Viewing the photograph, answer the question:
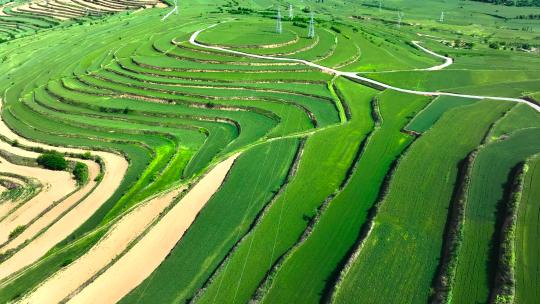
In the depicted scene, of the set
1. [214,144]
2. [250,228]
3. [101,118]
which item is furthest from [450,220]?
[101,118]

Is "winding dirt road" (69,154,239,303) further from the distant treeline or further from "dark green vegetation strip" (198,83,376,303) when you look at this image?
the distant treeline

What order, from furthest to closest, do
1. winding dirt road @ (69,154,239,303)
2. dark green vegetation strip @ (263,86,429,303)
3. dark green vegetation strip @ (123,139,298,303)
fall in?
winding dirt road @ (69,154,239,303) < dark green vegetation strip @ (123,139,298,303) < dark green vegetation strip @ (263,86,429,303)

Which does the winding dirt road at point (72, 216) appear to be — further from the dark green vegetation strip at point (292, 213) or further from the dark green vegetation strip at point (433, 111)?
the dark green vegetation strip at point (433, 111)

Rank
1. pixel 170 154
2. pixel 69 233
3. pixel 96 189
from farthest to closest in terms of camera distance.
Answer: pixel 170 154
pixel 96 189
pixel 69 233

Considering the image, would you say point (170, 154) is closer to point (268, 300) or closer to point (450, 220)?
point (268, 300)

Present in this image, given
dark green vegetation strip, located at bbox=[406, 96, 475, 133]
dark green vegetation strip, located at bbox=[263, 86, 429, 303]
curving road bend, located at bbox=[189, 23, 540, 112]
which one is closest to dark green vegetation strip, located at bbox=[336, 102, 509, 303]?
dark green vegetation strip, located at bbox=[263, 86, 429, 303]

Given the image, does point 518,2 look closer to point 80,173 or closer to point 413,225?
point 413,225
